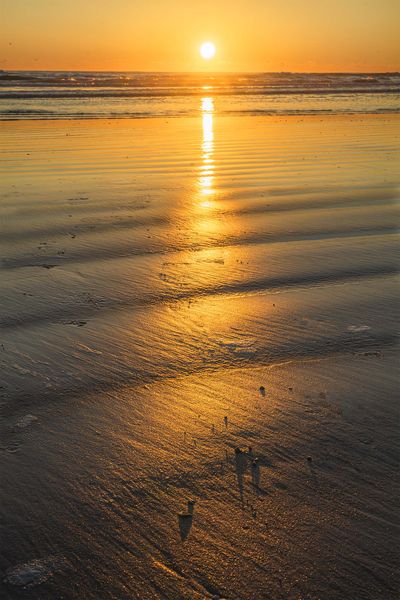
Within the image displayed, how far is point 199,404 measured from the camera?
8.66ft

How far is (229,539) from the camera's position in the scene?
1.86m

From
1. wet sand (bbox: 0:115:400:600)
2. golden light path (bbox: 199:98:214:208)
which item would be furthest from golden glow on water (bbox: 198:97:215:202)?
wet sand (bbox: 0:115:400:600)

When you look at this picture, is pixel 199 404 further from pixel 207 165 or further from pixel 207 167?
pixel 207 165

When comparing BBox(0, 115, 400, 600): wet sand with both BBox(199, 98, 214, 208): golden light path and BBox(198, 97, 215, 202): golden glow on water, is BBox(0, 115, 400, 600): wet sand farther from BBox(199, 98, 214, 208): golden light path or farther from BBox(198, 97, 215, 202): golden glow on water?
BBox(198, 97, 215, 202): golden glow on water

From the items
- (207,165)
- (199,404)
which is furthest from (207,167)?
(199,404)

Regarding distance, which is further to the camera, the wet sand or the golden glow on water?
the golden glow on water

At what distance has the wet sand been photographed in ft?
5.89

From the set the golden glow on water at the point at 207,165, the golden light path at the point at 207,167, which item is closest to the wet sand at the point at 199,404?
the golden light path at the point at 207,167

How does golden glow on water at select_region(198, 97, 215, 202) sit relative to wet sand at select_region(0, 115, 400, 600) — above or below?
above

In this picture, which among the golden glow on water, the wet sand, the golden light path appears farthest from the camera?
the golden glow on water

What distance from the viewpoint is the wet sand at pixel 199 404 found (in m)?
1.79

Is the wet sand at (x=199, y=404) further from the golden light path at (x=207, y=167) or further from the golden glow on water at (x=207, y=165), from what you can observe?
the golden glow on water at (x=207, y=165)

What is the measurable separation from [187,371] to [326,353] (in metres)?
0.82

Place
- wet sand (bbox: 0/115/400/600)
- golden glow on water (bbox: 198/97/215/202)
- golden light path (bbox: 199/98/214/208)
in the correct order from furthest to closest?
golden glow on water (bbox: 198/97/215/202) → golden light path (bbox: 199/98/214/208) → wet sand (bbox: 0/115/400/600)
